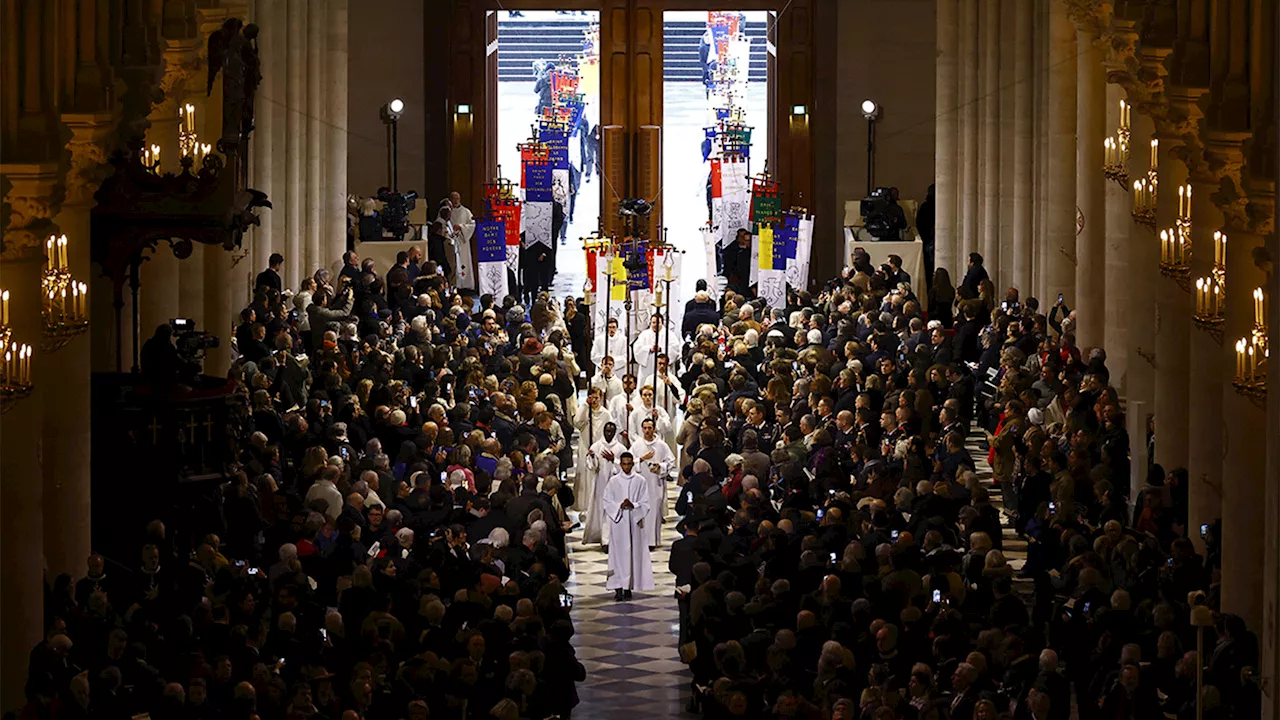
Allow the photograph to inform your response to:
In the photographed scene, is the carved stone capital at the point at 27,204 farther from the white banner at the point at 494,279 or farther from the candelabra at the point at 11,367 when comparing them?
the white banner at the point at 494,279

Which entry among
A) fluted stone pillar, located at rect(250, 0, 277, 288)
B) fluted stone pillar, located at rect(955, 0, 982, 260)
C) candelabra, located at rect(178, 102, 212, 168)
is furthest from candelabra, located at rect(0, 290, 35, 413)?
fluted stone pillar, located at rect(955, 0, 982, 260)

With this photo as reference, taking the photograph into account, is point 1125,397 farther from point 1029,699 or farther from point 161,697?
point 161,697

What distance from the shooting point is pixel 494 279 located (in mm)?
47156

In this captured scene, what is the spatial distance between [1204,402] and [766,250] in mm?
16347

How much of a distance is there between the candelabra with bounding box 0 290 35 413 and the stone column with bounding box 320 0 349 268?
21.4 m

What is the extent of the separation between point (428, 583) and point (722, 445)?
24.0 feet

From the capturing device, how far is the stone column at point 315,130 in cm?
4647

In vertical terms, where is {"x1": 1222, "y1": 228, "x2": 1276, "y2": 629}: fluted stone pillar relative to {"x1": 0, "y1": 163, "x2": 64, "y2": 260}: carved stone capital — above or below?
below

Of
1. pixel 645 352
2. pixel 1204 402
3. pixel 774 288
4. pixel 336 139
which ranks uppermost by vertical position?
pixel 336 139

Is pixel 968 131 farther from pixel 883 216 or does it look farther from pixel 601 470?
pixel 601 470

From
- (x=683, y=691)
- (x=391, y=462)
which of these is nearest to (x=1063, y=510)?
(x=683, y=691)

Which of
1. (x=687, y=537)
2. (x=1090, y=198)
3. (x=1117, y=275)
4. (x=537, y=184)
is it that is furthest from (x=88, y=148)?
(x=537, y=184)

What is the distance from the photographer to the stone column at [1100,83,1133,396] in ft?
118

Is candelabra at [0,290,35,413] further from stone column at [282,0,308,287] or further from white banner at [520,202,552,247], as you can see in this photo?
white banner at [520,202,552,247]
